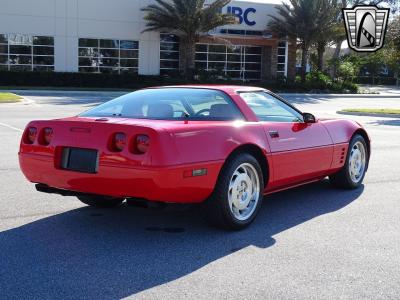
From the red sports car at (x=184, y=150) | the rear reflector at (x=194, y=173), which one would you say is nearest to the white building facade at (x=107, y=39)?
the red sports car at (x=184, y=150)

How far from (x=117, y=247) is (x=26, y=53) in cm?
3311

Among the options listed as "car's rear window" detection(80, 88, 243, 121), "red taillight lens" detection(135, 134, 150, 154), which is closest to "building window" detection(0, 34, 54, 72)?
"car's rear window" detection(80, 88, 243, 121)

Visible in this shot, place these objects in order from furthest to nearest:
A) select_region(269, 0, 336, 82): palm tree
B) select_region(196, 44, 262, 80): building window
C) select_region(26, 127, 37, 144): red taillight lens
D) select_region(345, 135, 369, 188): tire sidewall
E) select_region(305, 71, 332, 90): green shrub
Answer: select_region(196, 44, 262, 80): building window, select_region(305, 71, 332, 90): green shrub, select_region(269, 0, 336, 82): palm tree, select_region(345, 135, 369, 188): tire sidewall, select_region(26, 127, 37, 144): red taillight lens

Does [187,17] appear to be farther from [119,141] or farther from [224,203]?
[119,141]

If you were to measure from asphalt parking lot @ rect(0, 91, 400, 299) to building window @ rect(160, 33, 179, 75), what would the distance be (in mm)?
32578

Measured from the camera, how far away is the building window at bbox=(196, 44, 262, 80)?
1607 inches

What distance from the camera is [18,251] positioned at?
15.1 feet

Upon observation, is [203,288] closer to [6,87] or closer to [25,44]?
[6,87]

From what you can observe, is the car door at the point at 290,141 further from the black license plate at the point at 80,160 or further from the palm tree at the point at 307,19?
the palm tree at the point at 307,19

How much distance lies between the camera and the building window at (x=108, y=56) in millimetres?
36688

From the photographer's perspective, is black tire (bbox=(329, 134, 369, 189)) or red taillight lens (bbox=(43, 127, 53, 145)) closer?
red taillight lens (bbox=(43, 127, 53, 145))

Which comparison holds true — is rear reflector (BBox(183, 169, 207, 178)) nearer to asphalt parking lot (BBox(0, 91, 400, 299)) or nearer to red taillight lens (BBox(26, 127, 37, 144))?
asphalt parking lot (BBox(0, 91, 400, 299))

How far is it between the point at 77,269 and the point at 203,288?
0.96m

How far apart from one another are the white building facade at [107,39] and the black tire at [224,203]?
32.3 metres
